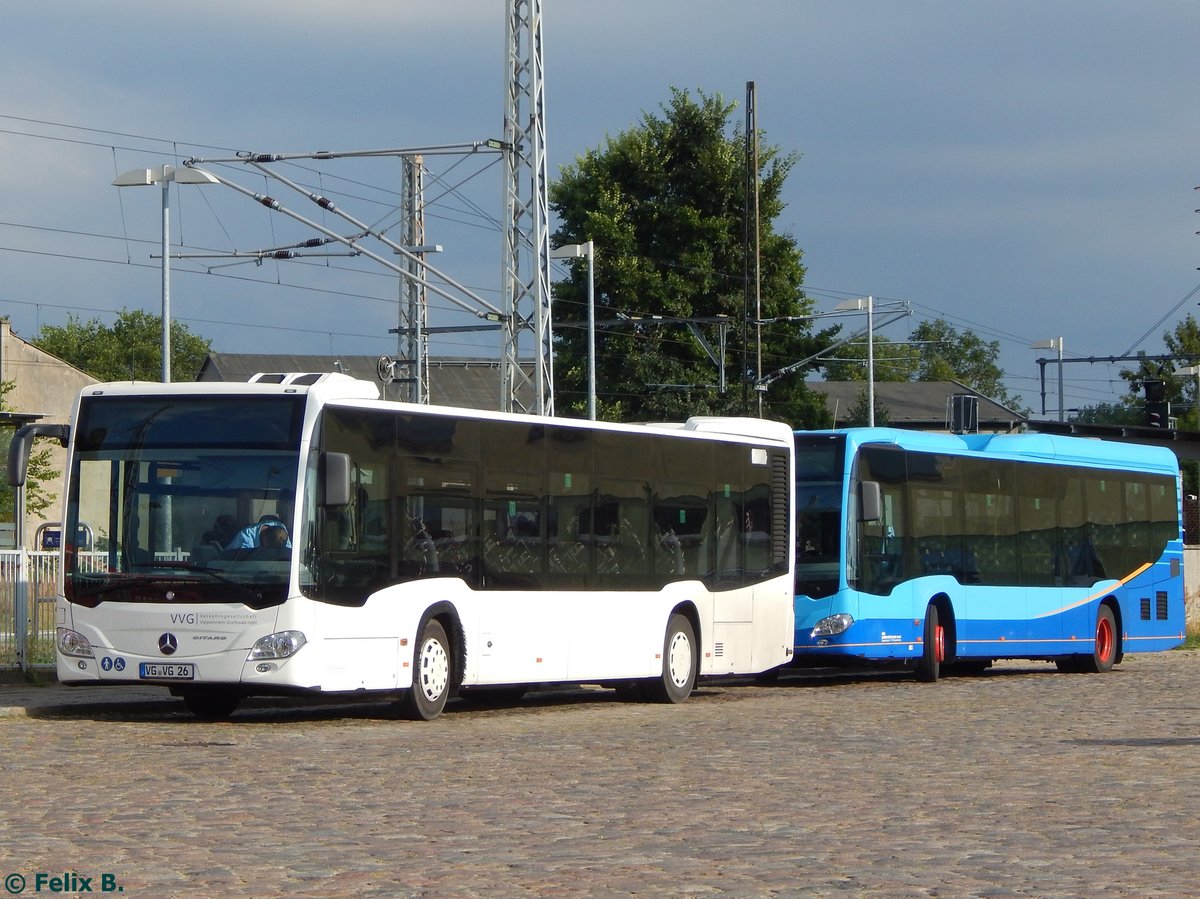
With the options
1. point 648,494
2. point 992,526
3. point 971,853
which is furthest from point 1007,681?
point 971,853

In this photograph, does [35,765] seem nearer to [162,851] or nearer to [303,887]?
[162,851]

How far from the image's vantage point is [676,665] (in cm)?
2131

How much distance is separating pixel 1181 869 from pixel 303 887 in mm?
3807

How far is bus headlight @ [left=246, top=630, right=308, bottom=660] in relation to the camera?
16250mm

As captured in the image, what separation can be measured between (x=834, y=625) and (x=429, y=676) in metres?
7.57

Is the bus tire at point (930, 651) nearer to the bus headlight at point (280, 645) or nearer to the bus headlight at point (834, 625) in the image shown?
the bus headlight at point (834, 625)

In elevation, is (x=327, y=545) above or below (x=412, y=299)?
below

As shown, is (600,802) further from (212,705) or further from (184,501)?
(212,705)

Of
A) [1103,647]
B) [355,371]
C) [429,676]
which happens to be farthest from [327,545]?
[355,371]

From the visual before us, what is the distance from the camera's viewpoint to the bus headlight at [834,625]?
23.9 m

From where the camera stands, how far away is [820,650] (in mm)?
23969

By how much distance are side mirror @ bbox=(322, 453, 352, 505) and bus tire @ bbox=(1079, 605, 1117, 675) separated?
16.0 m

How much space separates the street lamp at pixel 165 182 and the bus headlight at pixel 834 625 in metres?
9.15

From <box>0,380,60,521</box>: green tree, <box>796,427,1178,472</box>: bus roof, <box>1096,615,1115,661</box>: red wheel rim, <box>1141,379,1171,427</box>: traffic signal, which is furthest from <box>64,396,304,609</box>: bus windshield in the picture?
<box>0,380,60,521</box>: green tree
